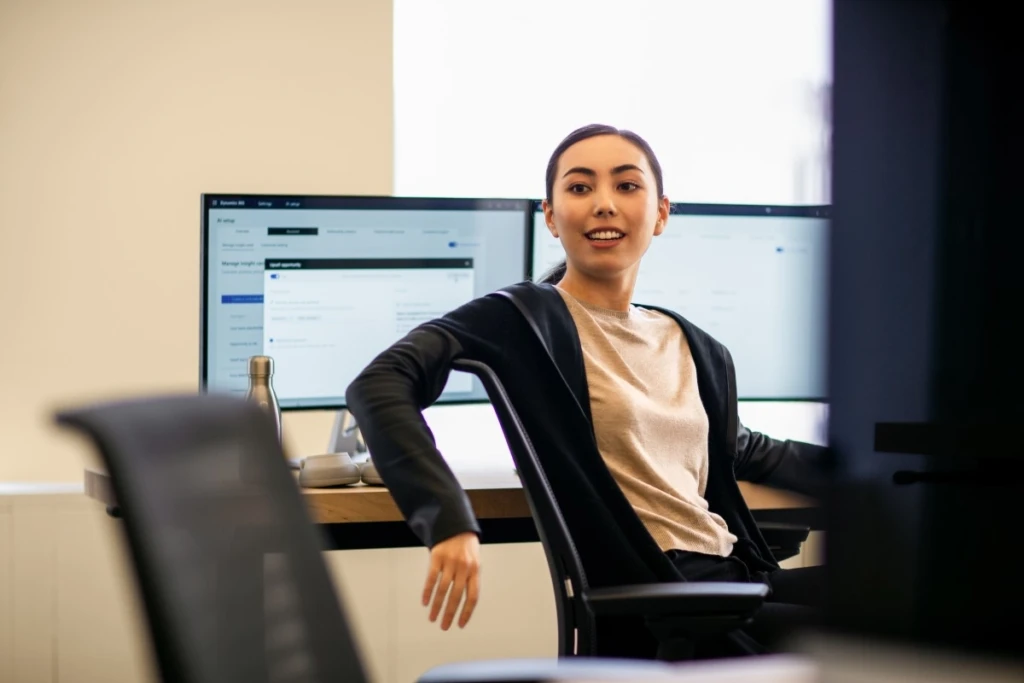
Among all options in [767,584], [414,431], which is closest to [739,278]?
[767,584]

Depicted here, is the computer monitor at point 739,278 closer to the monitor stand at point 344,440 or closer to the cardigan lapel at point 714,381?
the cardigan lapel at point 714,381

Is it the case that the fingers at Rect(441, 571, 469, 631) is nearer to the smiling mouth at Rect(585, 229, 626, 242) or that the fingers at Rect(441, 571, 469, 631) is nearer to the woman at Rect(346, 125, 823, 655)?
the woman at Rect(346, 125, 823, 655)

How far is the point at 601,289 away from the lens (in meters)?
1.68

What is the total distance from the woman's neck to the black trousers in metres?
0.41

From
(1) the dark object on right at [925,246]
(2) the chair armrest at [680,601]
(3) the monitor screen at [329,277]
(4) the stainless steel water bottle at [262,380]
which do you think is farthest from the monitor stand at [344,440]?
(1) the dark object on right at [925,246]

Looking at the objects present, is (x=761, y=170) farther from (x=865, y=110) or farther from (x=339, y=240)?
A: (x=865, y=110)

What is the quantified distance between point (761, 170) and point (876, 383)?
3.06 m

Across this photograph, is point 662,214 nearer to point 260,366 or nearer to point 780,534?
point 780,534

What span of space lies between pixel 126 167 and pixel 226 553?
2.21 m

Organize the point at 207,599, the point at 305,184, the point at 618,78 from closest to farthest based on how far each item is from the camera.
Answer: the point at 207,599 → the point at 305,184 → the point at 618,78

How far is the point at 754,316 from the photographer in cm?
233

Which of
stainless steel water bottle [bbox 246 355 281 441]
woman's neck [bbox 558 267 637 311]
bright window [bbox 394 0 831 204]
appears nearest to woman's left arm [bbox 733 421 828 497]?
woman's neck [bbox 558 267 637 311]

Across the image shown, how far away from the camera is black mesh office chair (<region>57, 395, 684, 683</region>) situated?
585mm

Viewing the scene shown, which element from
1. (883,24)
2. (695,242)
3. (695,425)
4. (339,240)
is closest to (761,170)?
→ (695,242)
